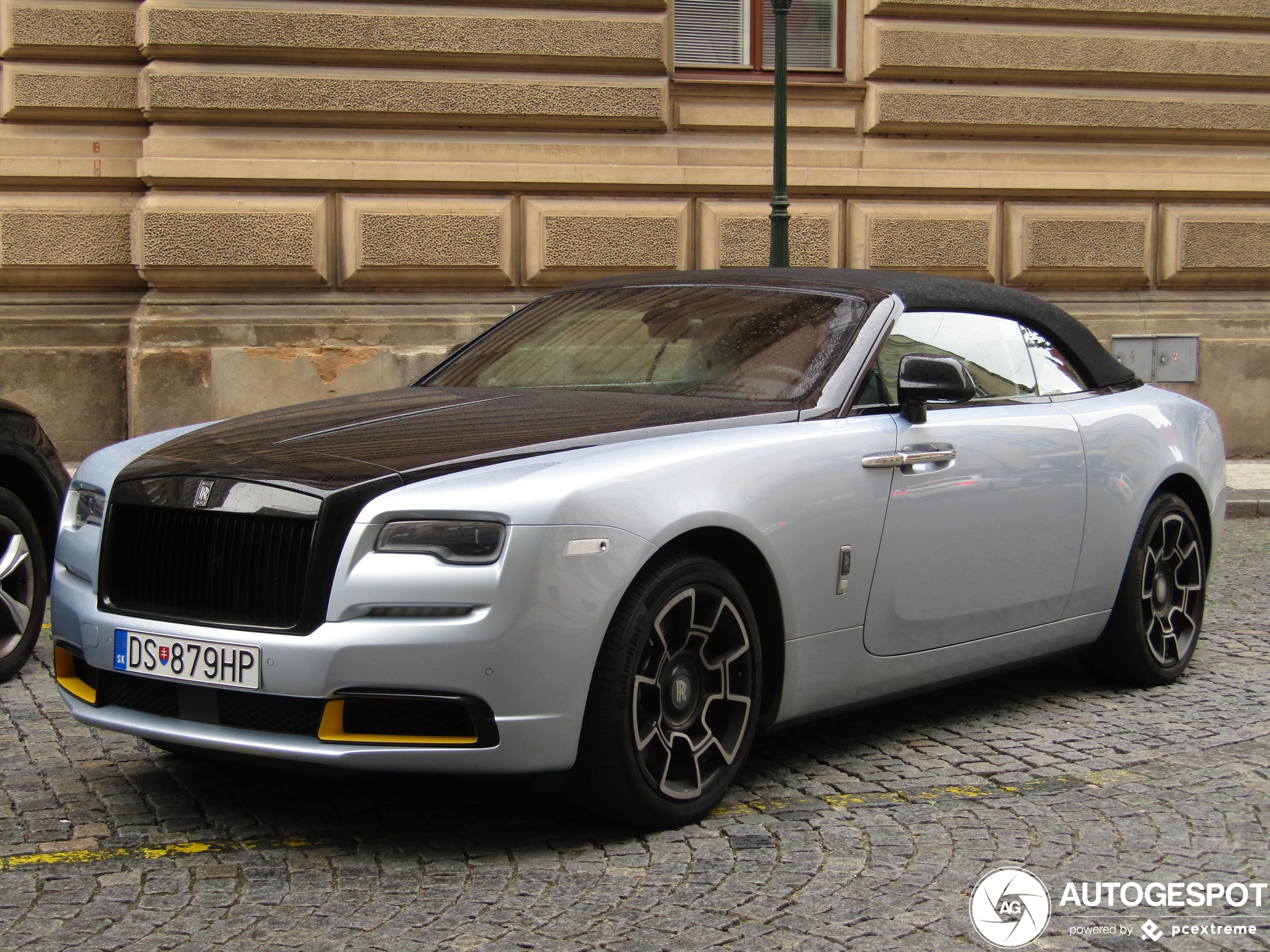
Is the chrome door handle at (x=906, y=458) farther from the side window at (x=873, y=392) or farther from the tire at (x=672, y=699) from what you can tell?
the tire at (x=672, y=699)

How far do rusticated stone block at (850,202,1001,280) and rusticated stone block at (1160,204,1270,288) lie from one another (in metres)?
1.58

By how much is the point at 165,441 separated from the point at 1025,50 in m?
10.2

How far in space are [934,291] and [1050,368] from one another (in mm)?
685

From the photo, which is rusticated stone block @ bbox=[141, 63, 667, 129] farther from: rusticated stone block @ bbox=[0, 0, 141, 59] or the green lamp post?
the green lamp post

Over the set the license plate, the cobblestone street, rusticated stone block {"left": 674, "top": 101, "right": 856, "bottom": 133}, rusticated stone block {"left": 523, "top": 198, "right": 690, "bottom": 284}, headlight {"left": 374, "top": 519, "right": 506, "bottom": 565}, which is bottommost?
the cobblestone street

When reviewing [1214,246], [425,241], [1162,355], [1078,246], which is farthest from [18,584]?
[1214,246]

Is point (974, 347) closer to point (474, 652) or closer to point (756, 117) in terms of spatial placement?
point (474, 652)

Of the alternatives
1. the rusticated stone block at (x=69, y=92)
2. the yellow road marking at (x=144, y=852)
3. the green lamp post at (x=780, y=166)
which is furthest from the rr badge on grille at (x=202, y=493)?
the rusticated stone block at (x=69, y=92)

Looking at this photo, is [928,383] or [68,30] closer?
[928,383]

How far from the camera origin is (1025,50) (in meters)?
13.1

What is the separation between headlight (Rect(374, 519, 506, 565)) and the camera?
3662mm

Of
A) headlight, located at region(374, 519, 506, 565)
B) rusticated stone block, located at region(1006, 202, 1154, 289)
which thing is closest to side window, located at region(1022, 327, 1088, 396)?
headlight, located at region(374, 519, 506, 565)

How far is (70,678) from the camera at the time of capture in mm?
4273

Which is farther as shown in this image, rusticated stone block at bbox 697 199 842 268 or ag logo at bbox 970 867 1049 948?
rusticated stone block at bbox 697 199 842 268
